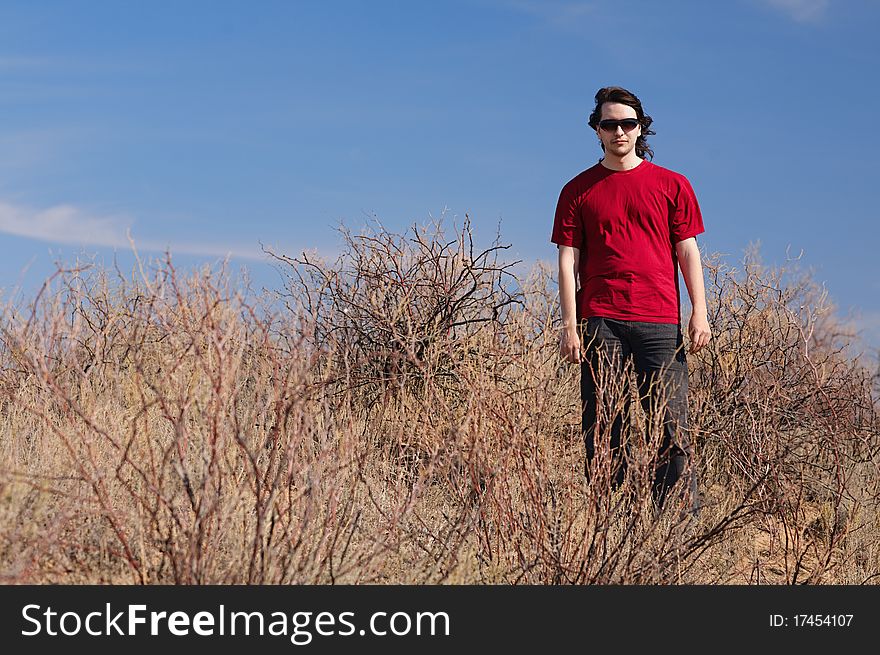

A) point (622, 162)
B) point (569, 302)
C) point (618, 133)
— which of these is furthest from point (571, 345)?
point (618, 133)

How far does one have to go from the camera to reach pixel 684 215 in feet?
14.4

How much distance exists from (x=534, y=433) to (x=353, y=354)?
3122mm

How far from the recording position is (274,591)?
2971mm

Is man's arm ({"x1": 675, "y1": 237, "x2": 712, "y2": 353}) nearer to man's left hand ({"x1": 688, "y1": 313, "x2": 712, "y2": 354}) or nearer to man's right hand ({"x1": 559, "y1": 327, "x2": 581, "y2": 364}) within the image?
man's left hand ({"x1": 688, "y1": 313, "x2": 712, "y2": 354})

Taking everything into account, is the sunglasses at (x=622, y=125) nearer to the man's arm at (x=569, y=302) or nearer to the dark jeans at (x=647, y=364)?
the man's arm at (x=569, y=302)

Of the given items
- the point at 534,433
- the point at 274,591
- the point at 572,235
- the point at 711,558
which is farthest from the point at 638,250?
the point at 274,591

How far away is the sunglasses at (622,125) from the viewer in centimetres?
437

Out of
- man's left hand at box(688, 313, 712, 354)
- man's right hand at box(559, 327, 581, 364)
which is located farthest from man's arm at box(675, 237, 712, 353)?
man's right hand at box(559, 327, 581, 364)

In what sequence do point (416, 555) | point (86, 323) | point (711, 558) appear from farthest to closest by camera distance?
1. point (86, 323)
2. point (711, 558)
3. point (416, 555)

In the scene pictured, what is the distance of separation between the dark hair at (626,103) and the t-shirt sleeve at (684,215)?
31 centimetres

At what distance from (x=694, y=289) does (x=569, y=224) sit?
70cm

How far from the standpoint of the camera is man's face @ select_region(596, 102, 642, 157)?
439cm

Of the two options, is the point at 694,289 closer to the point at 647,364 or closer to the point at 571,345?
the point at 647,364

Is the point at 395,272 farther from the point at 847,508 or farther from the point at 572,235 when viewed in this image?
the point at 847,508
